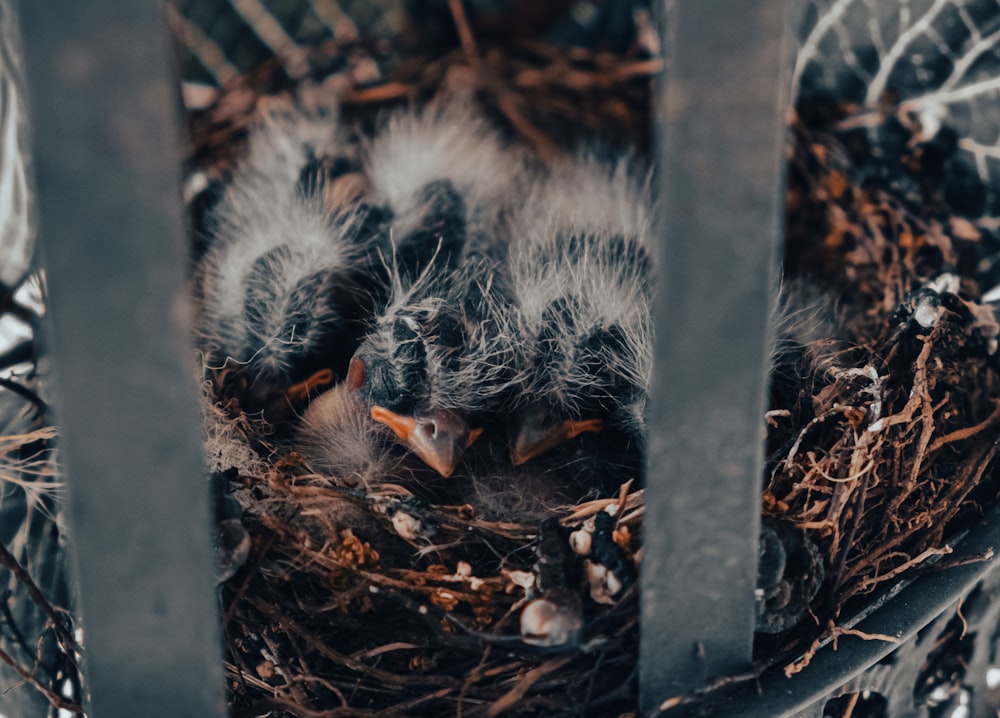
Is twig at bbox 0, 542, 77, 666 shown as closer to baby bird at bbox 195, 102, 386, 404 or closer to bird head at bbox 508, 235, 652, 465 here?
baby bird at bbox 195, 102, 386, 404

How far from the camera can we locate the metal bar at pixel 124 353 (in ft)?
1.42

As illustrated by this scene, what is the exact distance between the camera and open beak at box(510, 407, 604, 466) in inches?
32.0

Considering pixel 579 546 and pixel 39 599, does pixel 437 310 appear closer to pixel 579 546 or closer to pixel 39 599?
pixel 579 546

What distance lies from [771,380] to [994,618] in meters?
0.32

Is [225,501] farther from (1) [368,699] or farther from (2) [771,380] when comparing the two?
(2) [771,380]

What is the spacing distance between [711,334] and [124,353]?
0.31 metres

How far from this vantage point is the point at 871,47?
1211 mm

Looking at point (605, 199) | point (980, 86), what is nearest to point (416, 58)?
point (605, 199)

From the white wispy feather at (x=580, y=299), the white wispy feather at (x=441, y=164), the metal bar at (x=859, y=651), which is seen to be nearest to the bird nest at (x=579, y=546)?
the metal bar at (x=859, y=651)

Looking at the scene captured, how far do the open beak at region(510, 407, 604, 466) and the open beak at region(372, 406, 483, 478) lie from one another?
43mm

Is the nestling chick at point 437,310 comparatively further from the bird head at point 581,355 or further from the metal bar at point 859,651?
the metal bar at point 859,651

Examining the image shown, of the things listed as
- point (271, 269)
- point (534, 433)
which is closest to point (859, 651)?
point (534, 433)

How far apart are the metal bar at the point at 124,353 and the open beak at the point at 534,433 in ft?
1.11

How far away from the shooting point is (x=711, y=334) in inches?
19.7
